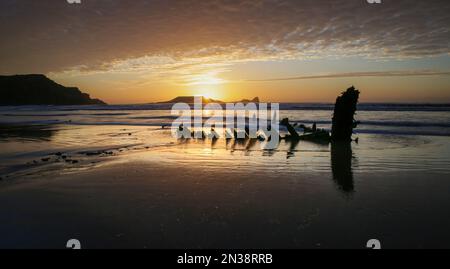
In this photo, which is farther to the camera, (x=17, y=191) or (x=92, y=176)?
(x=92, y=176)

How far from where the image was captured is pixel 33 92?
4656 inches

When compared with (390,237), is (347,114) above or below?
above

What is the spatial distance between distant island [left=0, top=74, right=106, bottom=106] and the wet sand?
119 meters

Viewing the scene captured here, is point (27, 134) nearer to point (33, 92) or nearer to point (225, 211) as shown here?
point (225, 211)

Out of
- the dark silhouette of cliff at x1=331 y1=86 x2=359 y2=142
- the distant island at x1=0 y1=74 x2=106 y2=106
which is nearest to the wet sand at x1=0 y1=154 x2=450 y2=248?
the dark silhouette of cliff at x1=331 y1=86 x2=359 y2=142

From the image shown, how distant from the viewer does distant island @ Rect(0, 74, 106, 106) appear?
109m

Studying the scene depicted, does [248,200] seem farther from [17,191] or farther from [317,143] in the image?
[317,143]

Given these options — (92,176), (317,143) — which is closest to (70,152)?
(92,176)

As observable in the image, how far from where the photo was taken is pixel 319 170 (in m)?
8.33

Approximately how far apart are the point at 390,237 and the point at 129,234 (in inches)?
145

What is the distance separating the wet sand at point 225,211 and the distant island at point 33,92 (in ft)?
392

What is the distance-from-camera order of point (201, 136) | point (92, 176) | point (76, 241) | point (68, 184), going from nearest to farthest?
point (76, 241)
point (68, 184)
point (92, 176)
point (201, 136)

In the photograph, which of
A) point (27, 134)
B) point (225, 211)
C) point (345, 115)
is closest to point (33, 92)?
point (27, 134)
